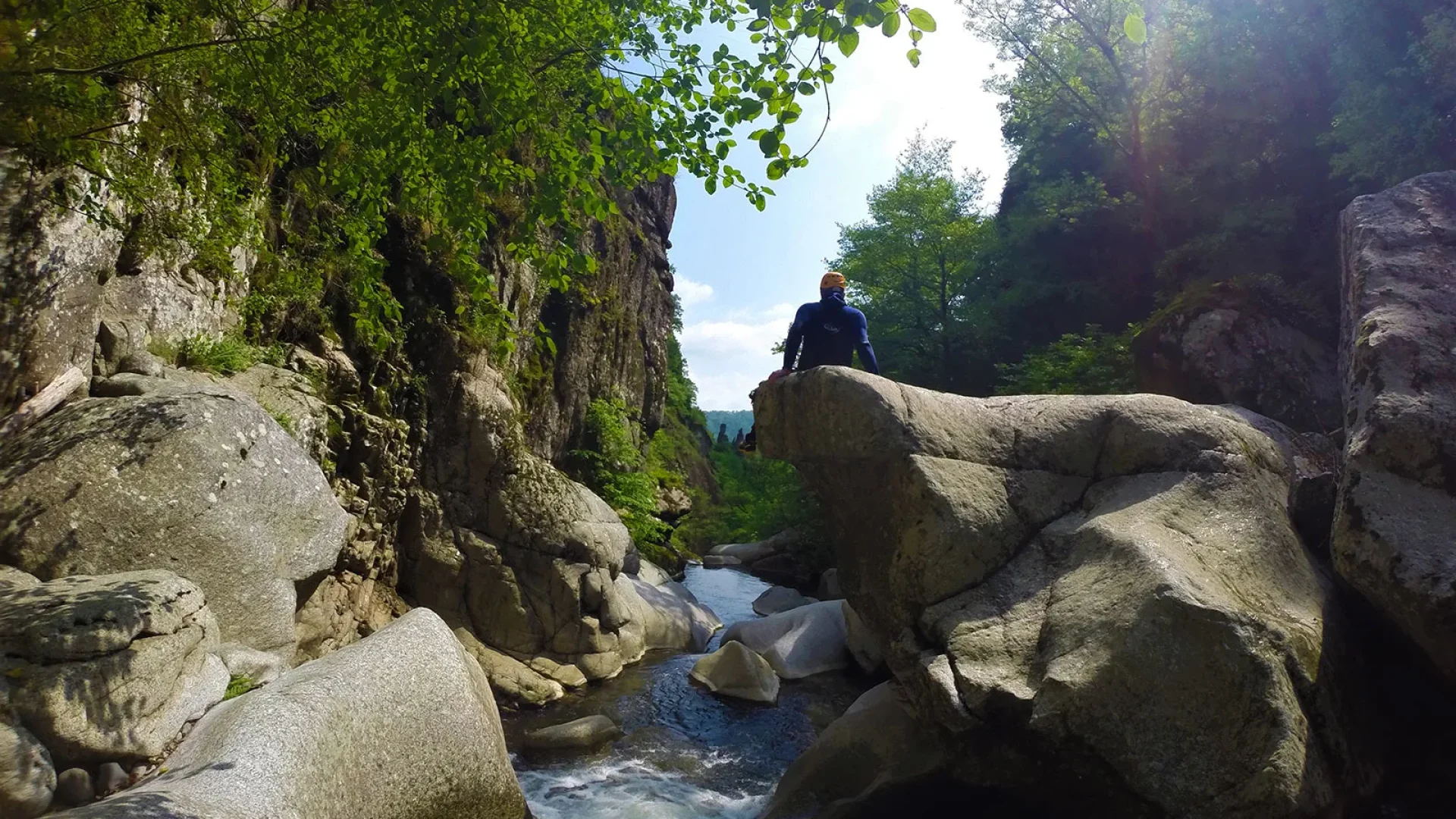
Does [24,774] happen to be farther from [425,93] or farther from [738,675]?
[738,675]

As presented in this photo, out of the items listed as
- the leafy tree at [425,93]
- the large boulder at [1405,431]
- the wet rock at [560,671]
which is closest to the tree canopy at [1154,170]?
the large boulder at [1405,431]

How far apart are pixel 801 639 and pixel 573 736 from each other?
506 centimetres

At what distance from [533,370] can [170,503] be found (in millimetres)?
12763

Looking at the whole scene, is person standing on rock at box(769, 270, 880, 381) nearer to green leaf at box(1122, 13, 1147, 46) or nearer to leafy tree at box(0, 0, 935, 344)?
leafy tree at box(0, 0, 935, 344)

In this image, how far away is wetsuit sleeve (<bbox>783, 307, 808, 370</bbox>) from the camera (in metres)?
9.01

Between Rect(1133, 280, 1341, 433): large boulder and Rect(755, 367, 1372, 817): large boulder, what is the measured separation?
11.6 feet

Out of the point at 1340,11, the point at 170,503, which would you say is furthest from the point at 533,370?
the point at 1340,11

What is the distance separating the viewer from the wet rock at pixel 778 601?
19266 mm

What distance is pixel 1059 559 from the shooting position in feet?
23.9

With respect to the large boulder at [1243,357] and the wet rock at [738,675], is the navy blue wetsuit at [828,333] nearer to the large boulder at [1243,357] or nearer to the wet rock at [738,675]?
the wet rock at [738,675]

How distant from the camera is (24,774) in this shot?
3779 millimetres

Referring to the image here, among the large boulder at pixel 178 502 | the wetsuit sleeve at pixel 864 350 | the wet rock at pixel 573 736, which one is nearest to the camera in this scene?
the large boulder at pixel 178 502

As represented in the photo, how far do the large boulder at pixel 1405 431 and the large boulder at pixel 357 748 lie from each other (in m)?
7.08

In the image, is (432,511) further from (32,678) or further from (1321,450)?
(1321,450)
